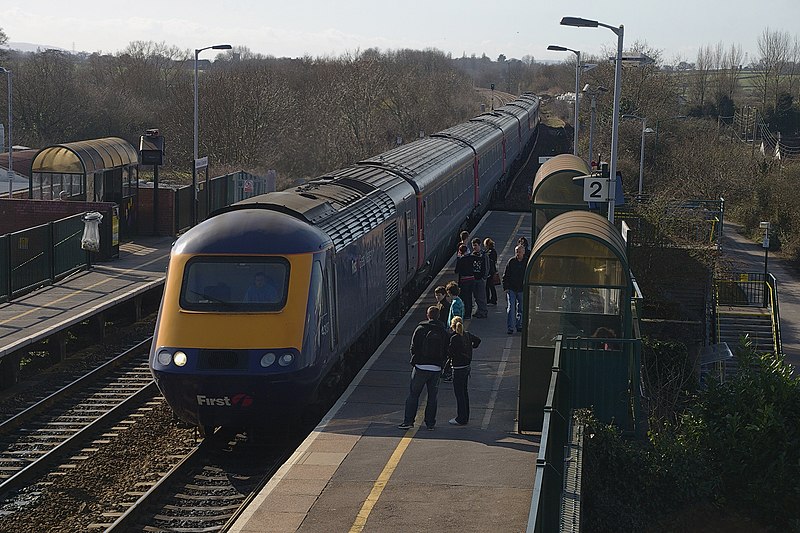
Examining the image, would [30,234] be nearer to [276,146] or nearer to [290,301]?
[290,301]

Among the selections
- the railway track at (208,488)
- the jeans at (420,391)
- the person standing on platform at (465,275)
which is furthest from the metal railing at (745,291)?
the railway track at (208,488)

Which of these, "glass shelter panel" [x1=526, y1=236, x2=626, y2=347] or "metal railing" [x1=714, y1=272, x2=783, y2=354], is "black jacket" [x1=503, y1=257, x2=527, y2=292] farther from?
"metal railing" [x1=714, y1=272, x2=783, y2=354]

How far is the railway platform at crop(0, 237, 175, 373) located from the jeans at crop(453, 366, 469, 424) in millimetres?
8027

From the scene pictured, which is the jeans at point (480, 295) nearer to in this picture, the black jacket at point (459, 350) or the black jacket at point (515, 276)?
the black jacket at point (515, 276)

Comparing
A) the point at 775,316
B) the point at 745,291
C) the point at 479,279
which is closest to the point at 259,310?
the point at 479,279

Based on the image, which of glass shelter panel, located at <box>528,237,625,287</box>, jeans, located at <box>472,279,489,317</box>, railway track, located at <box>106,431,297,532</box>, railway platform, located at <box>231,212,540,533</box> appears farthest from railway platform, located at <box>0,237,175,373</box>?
glass shelter panel, located at <box>528,237,625,287</box>

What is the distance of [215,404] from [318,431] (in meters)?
1.31

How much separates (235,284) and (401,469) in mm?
A: 3272

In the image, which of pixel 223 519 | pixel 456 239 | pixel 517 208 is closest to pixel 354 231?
pixel 223 519

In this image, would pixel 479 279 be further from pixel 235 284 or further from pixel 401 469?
pixel 401 469

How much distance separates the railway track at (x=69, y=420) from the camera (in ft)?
43.2

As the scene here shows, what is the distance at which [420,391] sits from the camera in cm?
1283

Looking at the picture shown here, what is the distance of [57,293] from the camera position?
22.7 meters

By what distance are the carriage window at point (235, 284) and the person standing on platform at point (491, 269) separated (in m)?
7.57
